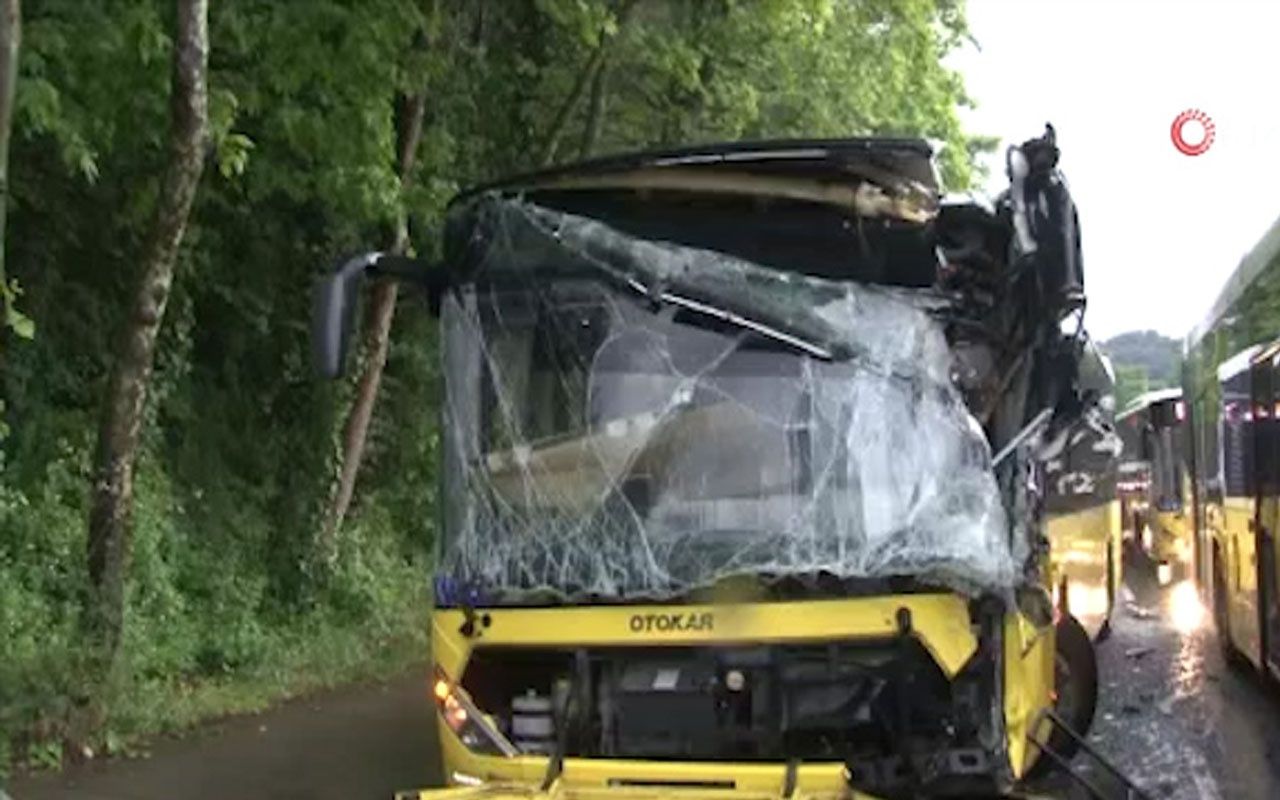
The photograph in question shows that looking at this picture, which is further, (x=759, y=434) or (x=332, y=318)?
(x=332, y=318)

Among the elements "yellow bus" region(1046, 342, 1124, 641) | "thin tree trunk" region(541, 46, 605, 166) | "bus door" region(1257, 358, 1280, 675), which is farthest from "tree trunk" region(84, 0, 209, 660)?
"bus door" region(1257, 358, 1280, 675)

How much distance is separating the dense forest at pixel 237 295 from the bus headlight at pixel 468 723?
117 inches

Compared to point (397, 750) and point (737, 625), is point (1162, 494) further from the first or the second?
point (737, 625)

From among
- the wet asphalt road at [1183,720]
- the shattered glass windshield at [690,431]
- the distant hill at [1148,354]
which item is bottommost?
the wet asphalt road at [1183,720]

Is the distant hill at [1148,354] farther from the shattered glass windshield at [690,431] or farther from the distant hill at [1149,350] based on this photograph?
the shattered glass windshield at [690,431]

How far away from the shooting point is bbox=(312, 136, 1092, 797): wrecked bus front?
6.30 m

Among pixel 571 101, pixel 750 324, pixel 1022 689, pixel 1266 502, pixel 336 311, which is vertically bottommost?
pixel 1022 689

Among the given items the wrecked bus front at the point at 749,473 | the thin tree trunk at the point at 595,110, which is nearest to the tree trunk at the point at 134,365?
the wrecked bus front at the point at 749,473

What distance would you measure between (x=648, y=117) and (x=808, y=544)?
13.3 meters

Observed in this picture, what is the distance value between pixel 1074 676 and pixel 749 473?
15.8 feet

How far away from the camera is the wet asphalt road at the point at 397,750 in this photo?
930 cm

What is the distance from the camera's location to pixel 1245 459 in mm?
13109

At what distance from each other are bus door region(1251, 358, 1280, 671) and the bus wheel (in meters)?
1.82

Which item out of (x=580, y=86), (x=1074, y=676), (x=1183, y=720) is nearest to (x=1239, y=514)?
(x=1183, y=720)
